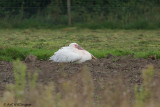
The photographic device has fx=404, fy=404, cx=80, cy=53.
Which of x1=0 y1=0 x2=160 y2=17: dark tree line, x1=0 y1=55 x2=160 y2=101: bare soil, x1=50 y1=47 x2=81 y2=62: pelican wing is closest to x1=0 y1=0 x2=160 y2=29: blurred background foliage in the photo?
x1=0 y1=0 x2=160 y2=17: dark tree line

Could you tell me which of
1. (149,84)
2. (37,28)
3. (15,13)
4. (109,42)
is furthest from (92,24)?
(149,84)

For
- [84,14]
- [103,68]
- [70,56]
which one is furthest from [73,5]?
[103,68]

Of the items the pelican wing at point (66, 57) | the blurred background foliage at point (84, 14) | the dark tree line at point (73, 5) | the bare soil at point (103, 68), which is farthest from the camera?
the dark tree line at point (73, 5)

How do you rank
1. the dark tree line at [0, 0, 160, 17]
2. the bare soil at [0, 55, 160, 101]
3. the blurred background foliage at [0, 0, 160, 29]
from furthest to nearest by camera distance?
the dark tree line at [0, 0, 160, 17] → the blurred background foliage at [0, 0, 160, 29] → the bare soil at [0, 55, 160, 101]

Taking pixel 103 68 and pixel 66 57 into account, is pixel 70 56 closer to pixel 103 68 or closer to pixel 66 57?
pixel 66 57

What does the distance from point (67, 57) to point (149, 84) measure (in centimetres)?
480

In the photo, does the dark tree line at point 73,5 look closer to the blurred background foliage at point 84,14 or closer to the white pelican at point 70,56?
the blurred background foliage at point 84,14

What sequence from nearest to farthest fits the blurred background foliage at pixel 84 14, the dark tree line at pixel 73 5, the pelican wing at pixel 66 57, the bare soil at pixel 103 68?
the bare soil at pixel 103 68 < the pelican wing at pixel 66 57 < the blurred background foliage at pixel 84 14 < the dark tree line at pixel 73 5

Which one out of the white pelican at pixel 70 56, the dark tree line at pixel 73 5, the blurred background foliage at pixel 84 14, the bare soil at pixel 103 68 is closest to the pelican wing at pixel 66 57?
the white pelican at pixel 70 56

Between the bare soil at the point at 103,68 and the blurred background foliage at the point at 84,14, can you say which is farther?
the blurred background foliage at the point at 84,14

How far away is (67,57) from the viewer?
9.05 metres

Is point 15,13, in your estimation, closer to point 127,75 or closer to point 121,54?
point 121,54

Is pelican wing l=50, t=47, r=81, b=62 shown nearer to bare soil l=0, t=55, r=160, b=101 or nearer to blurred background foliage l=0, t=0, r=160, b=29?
bare soil l=0, t=55, r=160, b=101

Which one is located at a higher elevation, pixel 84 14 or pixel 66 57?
pixel 66 57
